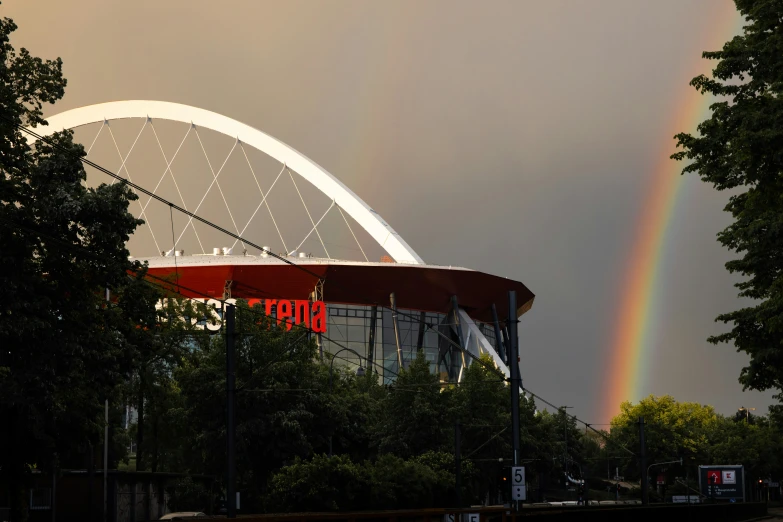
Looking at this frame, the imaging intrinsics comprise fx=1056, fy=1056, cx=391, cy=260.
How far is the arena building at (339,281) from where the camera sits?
10569 centimetres

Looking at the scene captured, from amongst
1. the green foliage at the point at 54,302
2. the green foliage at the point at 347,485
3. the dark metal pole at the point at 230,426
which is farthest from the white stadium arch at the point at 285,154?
the dark metal pole at the point at 230,426

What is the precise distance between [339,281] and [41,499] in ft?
207

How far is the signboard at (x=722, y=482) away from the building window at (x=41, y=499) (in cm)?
6127

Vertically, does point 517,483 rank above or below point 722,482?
above

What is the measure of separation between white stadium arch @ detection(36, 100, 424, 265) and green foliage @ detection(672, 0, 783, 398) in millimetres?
68697

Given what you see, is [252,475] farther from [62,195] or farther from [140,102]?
[140,102]

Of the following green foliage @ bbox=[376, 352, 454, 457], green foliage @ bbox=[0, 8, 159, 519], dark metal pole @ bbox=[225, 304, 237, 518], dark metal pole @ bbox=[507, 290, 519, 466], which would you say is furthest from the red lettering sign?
dark metal pole @ bbox=[225, 304, 237, 518]

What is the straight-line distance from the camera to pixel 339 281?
10750cm

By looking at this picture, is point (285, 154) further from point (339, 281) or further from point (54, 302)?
point (54, 302)

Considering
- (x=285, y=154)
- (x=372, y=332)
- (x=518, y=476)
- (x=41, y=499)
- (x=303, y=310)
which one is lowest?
(x=41, y=499)

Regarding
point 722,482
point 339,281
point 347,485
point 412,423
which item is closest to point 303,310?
point 339,281

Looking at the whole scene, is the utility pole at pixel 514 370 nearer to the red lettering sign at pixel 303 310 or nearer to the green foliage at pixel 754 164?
the green foliage at pixel 754 164

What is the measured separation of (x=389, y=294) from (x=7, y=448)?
77.8 meters

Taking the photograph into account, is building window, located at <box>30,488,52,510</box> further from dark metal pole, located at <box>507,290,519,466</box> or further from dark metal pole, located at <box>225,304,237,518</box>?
dark metal pole, located at <box>507,290,519,466</box>
